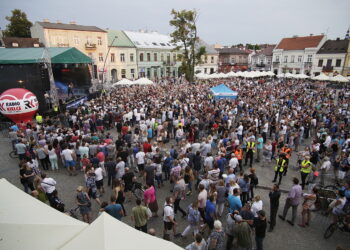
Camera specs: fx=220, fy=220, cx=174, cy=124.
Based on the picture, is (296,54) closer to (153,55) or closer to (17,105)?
(153,55)

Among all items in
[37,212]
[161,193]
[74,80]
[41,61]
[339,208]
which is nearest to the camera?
[37,212]

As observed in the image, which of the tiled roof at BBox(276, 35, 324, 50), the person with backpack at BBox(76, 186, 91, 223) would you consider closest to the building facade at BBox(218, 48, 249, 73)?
the tiled roof at BBox(276, 35, 324, 50)

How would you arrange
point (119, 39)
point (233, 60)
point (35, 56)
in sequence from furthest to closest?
1. point (233, 60)
2. point (119, 39)
3. point (35, 56)

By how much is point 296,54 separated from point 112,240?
5327 cm

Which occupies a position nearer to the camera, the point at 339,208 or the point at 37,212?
the point at 37,212

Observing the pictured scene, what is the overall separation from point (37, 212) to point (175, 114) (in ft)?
37.6

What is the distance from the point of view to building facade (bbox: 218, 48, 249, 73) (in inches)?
2312

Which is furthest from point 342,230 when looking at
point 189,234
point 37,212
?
point 37,212

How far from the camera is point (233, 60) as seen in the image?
194ft

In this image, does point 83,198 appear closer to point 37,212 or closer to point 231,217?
point 37,212

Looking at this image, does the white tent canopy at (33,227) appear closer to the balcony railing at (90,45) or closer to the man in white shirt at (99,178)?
the man in white shirt at (99,178)

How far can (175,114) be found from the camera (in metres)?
15.3

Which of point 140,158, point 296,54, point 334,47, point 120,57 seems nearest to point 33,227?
point 140,158

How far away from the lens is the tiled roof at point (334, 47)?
1577 inches
